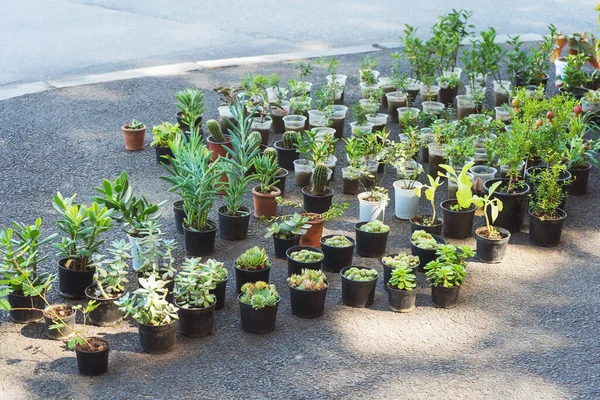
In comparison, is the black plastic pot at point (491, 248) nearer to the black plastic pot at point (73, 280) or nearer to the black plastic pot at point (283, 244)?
the black plastic pot at point (283, 244)

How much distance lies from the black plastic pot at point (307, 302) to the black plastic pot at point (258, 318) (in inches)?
6.9

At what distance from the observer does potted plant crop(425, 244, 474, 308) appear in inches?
182

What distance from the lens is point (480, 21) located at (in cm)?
1258

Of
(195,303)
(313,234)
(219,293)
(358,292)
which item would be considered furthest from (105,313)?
(313,234)

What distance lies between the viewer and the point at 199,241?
5258mm

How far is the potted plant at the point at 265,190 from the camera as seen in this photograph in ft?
18.8

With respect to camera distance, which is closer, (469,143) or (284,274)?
(284,274)

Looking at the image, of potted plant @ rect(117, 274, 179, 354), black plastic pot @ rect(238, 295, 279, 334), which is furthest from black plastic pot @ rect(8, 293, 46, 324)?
black plastic pot @ rect(238, 295, 279, 334)

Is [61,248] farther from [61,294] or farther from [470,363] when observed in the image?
[470,363]

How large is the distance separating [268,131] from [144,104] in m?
1.70

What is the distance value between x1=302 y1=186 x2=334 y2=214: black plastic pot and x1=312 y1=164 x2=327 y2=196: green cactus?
4 centimetres

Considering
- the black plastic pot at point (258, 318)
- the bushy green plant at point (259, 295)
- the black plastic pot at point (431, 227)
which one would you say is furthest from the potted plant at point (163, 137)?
the black plastic pot at point (258, 318)

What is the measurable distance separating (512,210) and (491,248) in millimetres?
560

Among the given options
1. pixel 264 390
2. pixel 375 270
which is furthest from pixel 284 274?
pixel 264 390
